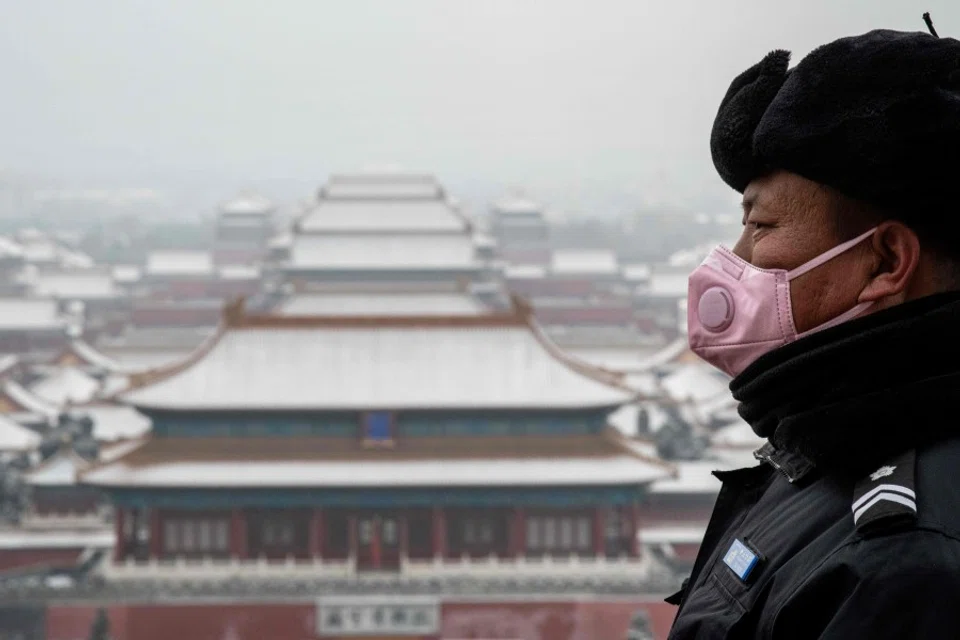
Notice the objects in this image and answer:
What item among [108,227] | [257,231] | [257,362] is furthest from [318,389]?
[108,227]

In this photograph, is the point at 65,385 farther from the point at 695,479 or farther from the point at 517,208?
the point at 517,208

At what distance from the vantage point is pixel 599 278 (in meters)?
47.0

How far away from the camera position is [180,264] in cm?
4984

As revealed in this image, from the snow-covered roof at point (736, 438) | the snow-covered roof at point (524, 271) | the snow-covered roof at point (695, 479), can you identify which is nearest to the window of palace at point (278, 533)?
the snow-covered roof at point (695, 479)

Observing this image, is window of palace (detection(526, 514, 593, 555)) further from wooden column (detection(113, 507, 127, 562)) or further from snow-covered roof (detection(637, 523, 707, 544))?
wooden column (detection(113, 507, 127, 562))

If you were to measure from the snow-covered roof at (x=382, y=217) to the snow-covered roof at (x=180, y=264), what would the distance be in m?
11.2

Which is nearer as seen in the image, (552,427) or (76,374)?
(552,427)

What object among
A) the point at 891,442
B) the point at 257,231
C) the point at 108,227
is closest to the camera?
the point at 891,442

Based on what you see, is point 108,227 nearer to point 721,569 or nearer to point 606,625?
point 606,625

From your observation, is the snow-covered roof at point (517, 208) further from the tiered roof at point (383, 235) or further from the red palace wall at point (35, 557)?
the red palace wall at point (35, 557)

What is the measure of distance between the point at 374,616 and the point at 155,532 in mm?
2633

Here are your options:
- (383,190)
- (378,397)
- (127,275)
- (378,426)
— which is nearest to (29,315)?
(383,190)

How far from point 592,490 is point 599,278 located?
29.3 m

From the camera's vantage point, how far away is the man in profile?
1.68m
